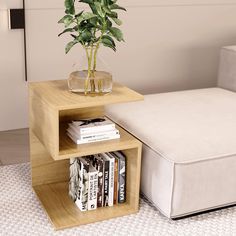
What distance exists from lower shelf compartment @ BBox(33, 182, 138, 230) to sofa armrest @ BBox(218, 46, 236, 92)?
42.7 inches

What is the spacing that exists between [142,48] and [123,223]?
1528 mm

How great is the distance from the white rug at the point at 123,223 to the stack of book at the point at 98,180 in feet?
0.36

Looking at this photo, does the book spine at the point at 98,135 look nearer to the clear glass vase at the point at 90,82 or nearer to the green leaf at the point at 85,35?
the clear glass vase at the point at 90,82

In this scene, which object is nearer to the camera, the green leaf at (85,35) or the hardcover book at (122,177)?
the green leaf at (85,35)

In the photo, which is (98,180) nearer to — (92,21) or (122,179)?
(122,179)

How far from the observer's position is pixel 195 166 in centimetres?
191

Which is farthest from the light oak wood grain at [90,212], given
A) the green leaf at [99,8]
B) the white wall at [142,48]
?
the white wall at [142,48]

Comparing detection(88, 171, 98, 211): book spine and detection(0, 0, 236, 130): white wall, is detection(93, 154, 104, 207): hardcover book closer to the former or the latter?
detection(88, 171, 98, 211): book spine

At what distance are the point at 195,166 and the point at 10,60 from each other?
4.72 ft

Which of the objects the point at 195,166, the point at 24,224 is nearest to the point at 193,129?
the point at 195,166

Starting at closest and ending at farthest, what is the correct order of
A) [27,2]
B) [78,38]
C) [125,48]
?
[78,38]
[27,2]
[125,48]

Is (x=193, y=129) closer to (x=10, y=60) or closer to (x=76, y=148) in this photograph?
(x=76, y=148)

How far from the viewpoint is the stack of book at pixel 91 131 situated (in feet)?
6.46

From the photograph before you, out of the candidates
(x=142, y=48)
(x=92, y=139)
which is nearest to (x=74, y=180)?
(x=92, y=139)
